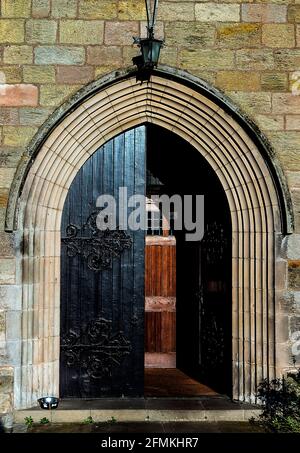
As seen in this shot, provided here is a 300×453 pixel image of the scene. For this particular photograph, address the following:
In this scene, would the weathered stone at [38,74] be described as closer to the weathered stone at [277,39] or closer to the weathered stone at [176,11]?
the weathered stone at [176,11]

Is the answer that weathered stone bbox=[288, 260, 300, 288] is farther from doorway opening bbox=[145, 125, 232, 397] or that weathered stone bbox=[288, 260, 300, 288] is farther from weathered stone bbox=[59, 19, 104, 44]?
weathered stone bbox=[59, 19, 104, 44]

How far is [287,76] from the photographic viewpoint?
18.5ft

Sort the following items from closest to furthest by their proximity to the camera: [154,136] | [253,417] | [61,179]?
[253,417]
[61,179]
[154,136]

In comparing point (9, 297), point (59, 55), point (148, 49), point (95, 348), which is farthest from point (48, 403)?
point (148, 49)

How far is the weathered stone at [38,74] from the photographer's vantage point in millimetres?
5586

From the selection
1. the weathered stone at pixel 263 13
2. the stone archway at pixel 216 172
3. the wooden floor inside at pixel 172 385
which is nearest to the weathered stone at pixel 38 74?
the stone archway at pixel 216 172

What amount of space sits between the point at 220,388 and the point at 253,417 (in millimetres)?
762

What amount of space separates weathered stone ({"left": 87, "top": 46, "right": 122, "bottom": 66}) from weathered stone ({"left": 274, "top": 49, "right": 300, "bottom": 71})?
163 cm

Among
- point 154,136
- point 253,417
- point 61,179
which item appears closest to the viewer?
point 253,417

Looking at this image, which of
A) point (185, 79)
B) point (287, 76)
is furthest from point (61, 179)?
point (287, 76)

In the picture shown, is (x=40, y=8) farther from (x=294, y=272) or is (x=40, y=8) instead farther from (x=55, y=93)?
(x=294, y=272)

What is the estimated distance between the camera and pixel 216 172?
5898 mm

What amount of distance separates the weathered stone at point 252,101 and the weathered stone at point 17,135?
2099mm

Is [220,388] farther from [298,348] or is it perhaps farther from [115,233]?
[115,233]
